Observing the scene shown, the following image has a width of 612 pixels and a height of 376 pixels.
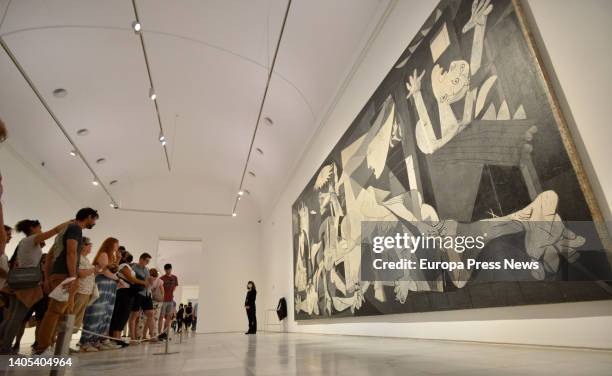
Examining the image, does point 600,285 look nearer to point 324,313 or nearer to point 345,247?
point 345,247

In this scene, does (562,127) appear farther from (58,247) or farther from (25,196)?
(25,196)

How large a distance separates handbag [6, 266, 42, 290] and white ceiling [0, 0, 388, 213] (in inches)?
214

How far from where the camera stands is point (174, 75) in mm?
9117

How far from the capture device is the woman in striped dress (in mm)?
4684

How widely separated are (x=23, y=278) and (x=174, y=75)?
7161mm

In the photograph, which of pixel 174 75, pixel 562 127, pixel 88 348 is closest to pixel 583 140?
pixel 562 127

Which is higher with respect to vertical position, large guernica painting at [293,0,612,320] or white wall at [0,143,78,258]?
white wall at [0,143,78,258]

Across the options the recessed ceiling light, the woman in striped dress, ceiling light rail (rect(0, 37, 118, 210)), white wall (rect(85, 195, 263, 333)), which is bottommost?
the woman in striped dress

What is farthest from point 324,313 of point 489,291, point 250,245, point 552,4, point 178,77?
point 250,245

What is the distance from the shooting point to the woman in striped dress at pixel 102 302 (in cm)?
468

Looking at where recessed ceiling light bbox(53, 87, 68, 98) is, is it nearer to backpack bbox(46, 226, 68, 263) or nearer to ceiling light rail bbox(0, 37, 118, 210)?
ceiling light rail bbox(0, 37, 118, 210)

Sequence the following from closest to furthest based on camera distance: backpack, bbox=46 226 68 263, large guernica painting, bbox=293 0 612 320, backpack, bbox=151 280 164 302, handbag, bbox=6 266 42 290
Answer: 1. large guernica painting, bbox=293 0 612 320
2. handbag, bbox=6 266 42 290
3. backpack, bbox=46 226 68 263
4. backpack, bbox=151 280 164 302

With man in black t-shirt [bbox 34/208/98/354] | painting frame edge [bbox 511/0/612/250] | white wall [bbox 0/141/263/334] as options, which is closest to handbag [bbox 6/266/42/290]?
man in black t-shirt [bbox 34/208/98/354]

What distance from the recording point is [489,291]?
3090 mm
